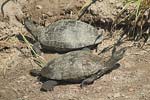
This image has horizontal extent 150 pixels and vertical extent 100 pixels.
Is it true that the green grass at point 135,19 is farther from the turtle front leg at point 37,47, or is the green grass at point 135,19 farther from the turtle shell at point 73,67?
the turtle front leg at point 37,47

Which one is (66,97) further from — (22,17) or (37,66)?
(22,17)

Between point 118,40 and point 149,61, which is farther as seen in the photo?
point 118,40

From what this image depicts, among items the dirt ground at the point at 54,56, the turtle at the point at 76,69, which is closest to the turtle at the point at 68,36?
the dirt ground at the point at 54,56

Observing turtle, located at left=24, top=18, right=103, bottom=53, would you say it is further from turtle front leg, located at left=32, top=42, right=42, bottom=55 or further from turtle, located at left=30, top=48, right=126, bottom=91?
turtle, located at left=30, top=48, right=126, bottom=91

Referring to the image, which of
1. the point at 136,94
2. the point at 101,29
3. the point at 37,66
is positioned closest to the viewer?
the point at 136,94

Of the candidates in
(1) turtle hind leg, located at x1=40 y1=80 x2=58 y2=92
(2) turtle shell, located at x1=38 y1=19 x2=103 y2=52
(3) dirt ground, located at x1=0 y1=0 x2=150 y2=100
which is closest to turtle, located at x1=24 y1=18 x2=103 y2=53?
(2) turtle shell, located at x1=38 y1=19 x2=103 y2=52

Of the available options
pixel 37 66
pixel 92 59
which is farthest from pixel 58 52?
pixel 92 59
